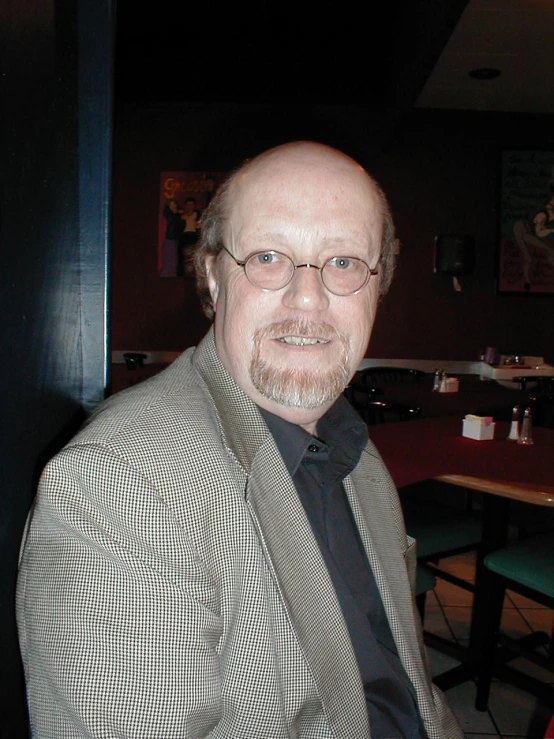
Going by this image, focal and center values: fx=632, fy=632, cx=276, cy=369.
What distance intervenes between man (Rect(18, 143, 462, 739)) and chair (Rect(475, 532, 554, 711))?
96 centimetres

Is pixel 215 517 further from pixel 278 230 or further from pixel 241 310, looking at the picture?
pixel 278 230

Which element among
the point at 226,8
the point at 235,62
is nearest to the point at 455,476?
the point at 226,8

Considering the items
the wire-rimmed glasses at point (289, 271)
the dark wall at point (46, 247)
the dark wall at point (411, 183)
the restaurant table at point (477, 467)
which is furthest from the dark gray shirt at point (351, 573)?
the dark wall at point (411, 183)

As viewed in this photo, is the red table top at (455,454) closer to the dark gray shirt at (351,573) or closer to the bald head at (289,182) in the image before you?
the dark gray shirt at (351,573)

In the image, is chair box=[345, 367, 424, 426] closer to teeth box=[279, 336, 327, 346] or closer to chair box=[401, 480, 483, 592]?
chair box=[401, 480, 483, 592]

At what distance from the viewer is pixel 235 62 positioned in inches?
195

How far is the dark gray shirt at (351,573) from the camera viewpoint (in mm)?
1192

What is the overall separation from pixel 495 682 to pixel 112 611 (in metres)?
2.46

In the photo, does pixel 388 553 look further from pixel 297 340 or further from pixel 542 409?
pixel 542 409

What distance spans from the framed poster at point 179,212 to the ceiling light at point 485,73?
2507 millimetres

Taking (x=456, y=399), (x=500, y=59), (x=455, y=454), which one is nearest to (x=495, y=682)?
(x=455, y=454)

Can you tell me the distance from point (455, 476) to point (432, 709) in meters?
1.02

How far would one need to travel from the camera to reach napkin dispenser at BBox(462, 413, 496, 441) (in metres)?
2.80

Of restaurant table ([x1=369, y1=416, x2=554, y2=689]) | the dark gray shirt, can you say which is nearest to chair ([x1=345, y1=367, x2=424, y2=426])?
restaurant table ([x1=369, y1=416, x2=554, y2=689])
